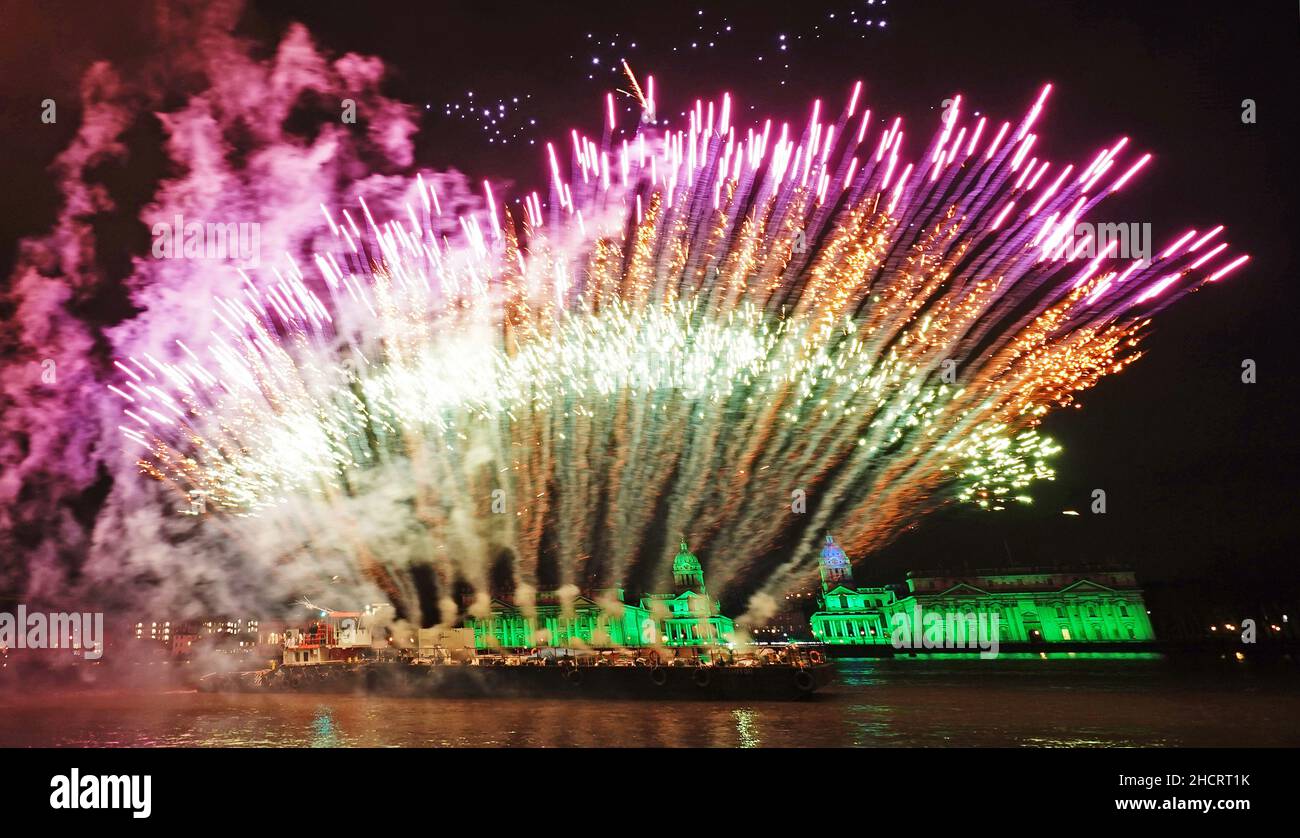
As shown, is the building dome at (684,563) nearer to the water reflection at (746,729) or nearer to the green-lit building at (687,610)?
the green-lit building at (687,610)

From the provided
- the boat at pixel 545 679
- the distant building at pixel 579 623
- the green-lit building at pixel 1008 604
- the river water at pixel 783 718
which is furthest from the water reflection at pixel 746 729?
the green-lit building at pixel 1008 604

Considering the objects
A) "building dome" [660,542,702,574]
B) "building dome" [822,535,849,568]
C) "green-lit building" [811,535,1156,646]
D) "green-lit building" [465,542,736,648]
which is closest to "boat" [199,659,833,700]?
"green-lit building" [465,542,736,648]

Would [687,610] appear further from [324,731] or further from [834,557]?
[324,731]

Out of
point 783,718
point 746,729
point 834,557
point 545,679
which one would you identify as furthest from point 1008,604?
point 746,729

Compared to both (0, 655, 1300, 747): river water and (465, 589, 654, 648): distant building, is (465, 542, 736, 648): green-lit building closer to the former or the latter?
(465, 589, 654, 648): distant building
